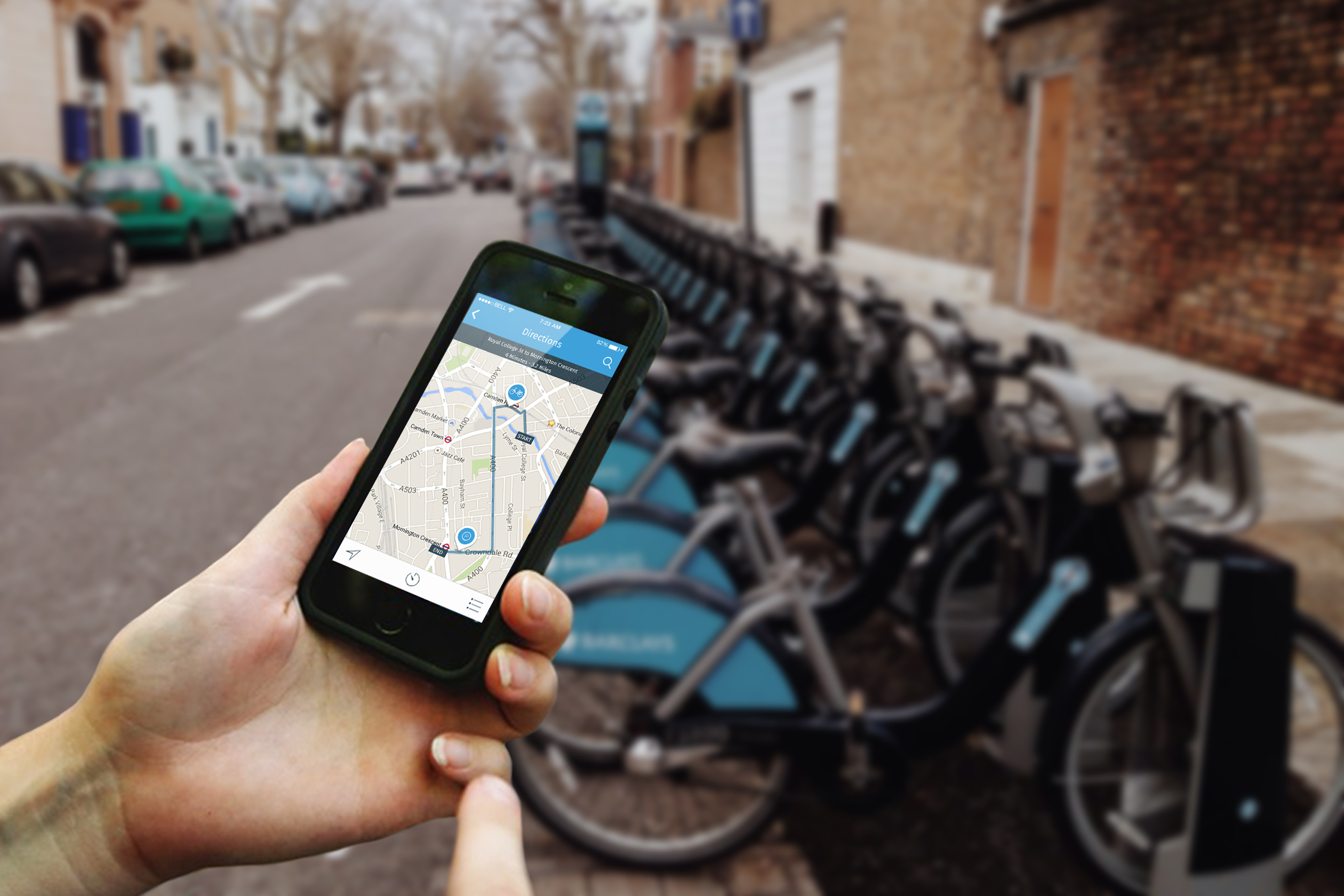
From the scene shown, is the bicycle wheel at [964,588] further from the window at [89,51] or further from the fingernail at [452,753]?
the window at [89,51]

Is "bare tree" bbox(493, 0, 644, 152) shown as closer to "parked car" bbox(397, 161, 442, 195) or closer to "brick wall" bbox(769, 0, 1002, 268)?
"brick wall" bbox(769, 0, 1002, 268)

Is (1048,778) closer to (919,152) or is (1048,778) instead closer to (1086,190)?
(1086,190)

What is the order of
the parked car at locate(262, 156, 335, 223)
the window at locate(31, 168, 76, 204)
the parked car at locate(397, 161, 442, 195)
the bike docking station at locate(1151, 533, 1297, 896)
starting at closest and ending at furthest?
the bike docking station at locate(1151, 533, 1297, 896) → the window at locate(31, 168, 76, 204) → the parked car at locate(262, 156, 335, 223) → the parked car at locate(397, 161, 442, 195)

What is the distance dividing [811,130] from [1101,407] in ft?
72.7

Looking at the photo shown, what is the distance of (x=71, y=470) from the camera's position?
6996mm

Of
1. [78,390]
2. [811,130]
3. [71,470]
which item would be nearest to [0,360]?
[78,390]

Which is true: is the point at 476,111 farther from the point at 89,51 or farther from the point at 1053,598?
the point at 1053,598

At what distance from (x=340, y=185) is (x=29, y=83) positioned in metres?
7.33

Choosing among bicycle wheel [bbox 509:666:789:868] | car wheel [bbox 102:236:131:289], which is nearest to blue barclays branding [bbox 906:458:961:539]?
bicycle wheel [bbox 509:666:789:868]

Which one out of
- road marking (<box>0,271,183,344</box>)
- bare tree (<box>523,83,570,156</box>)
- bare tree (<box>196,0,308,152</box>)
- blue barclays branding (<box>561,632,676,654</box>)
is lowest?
road marking (<box>0,271,183,344</box>)

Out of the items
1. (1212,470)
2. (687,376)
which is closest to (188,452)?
(687,376)

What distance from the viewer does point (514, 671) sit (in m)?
0.91

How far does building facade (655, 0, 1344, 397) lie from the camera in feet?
27.7

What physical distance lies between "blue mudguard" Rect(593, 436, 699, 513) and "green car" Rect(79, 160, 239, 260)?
14.1m
